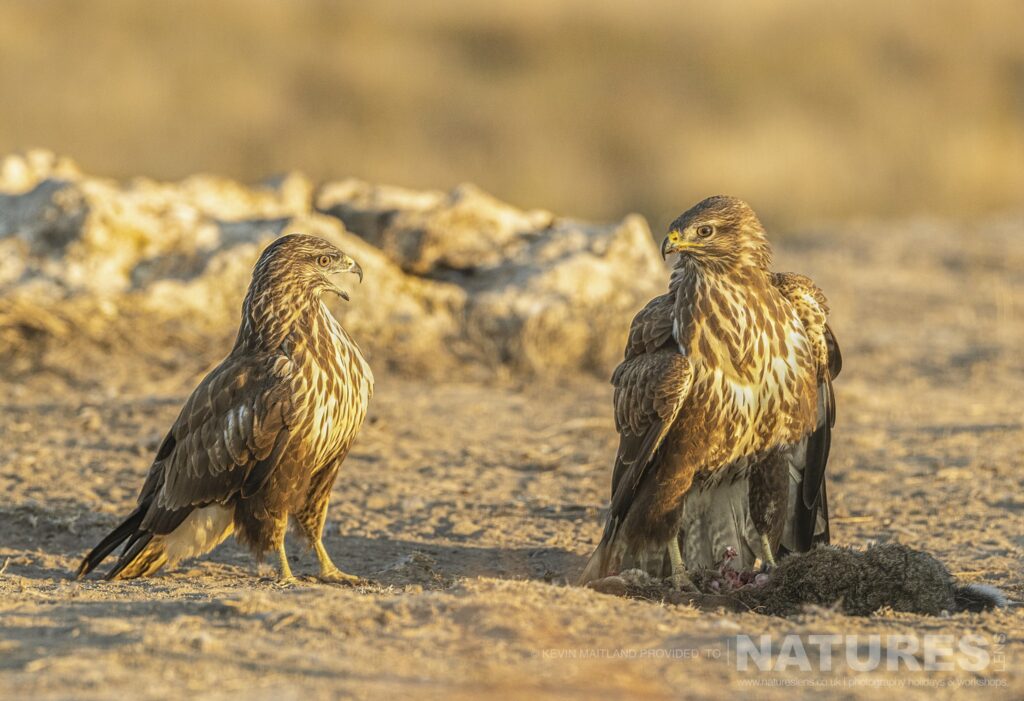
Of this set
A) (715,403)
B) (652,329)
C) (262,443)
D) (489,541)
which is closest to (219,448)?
(262,443)

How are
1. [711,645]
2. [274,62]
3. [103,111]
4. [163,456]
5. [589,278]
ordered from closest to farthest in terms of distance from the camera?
1. [711,645]
2. [163,456]
3. [589,278]
4. [103,111]
5. [274,62]

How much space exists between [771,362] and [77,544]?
3.42 metres

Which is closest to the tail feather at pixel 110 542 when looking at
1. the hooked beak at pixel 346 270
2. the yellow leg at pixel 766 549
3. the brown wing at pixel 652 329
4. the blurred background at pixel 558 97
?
the hooked beak at pixel 346 270

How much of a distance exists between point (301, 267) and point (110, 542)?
1.46 m

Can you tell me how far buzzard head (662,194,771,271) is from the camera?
20.0ft

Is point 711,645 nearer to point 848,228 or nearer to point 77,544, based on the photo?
point 77,544

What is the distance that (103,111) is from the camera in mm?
23859

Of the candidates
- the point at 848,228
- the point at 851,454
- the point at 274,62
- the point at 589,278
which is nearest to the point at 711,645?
the point at 851,454

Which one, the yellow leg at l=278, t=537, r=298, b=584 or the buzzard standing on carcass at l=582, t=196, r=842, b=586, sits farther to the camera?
the yellow leg at l=278, t=537, r=298, b=584

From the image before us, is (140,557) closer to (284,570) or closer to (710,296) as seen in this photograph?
(284,570)

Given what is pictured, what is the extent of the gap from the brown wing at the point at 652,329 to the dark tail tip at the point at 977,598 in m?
1.49

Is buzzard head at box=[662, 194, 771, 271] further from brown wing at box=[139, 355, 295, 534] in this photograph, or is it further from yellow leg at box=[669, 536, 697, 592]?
brown wing at box=[139, 355, 295, 534]

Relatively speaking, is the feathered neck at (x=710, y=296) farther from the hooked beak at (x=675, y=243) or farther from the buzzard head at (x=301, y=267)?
the buzzard head at (x=301, y=267)

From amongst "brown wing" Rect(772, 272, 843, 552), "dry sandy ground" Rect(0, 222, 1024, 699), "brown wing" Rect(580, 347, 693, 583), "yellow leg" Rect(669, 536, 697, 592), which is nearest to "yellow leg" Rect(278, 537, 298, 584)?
"dry sandy ground" Rect(0, 222, 1024, 699)
